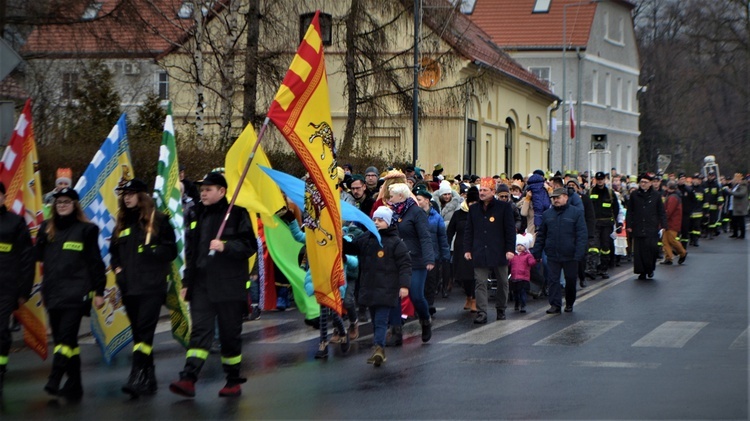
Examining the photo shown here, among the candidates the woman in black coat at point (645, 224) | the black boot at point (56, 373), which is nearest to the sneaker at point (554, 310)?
the woman in black coat at point (645, 224)

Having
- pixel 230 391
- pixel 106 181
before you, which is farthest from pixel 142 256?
pixel 106 181

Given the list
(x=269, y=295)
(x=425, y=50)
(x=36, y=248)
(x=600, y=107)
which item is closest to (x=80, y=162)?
(x=269, y=295)

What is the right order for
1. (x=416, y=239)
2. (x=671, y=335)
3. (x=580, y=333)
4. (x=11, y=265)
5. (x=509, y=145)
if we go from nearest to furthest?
1. (x=11, y=265)
2. (x=416, y=239)
3. (x=671, y=335)
4. (x=580, y=333)
5. (x=509, y=145)

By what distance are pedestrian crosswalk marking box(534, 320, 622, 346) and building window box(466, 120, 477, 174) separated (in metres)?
29.5

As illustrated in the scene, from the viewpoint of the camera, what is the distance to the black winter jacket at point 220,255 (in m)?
9.76

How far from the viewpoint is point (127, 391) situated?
970 cm

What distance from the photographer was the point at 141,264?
9.89 metres

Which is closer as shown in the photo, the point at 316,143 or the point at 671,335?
the point at 316,143

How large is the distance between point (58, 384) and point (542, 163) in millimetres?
50092

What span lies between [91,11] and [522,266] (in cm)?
1112

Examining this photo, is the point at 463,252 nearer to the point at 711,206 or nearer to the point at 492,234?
the point at 492,234

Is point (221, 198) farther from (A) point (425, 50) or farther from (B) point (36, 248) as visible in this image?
(A) point (425, 50)

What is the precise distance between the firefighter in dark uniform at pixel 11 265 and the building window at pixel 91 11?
14139mm

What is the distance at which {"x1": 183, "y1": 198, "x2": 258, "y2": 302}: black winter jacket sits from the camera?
9.76m
